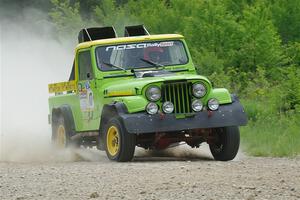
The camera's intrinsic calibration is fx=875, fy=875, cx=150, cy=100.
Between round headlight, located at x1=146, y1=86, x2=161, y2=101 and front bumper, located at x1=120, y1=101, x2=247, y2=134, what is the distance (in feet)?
0.98

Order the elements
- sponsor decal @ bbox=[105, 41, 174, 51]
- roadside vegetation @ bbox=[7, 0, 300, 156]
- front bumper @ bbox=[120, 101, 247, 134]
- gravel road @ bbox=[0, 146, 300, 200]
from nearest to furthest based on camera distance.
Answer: gravel road @ bbox=[0, 146, 300, 200] → front bumper @ bbox=[120, 101, 247, 134] → sponsor decal @ bbox=[105, 41, 174, 51] → roadside vegetation @ bbox=[7, 0, 300, 156]

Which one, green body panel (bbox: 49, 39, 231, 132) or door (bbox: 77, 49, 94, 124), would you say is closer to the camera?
green body panel (bbox: 49, 39, 231, 132)

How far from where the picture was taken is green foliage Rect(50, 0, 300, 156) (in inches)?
814

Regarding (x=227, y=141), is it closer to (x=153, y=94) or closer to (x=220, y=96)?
A: (x=220, y=96)

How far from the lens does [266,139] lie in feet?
59.2

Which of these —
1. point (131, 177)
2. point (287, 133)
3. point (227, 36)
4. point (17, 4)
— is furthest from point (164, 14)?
point (131, 177)

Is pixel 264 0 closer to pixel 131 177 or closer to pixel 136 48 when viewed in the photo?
pixel 136 48

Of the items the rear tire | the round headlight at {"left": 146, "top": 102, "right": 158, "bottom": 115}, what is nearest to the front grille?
the round headlight at {"left": 146, "top": 102, "right": 158, "bottom": 115}

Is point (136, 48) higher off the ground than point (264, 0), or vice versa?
point (264, 0)

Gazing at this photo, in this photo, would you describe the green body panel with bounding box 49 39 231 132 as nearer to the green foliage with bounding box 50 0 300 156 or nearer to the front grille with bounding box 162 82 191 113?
the front grille with bounding box 162 82 191 113

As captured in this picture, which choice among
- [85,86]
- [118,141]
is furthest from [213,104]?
[85,86]

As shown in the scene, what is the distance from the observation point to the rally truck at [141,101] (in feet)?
46.5

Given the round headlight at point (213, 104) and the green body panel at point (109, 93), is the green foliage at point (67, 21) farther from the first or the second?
the round headlight at point (213, 104)

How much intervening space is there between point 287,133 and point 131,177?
7.87 meters
